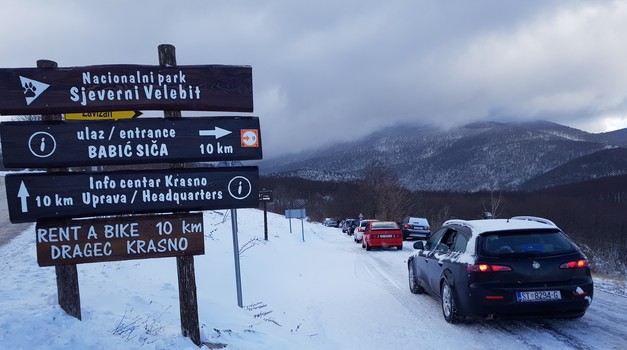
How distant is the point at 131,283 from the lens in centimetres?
675

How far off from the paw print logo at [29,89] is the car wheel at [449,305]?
19.5 feet

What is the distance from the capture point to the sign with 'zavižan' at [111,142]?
461 centimetres

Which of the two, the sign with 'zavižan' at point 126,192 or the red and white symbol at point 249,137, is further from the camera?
the red and white symbol at point 249,137

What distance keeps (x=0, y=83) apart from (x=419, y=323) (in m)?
6.27

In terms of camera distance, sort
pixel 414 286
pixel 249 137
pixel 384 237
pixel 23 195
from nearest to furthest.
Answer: pixel 23 195 < pixel 249 137 < pixel 414 286 < pixel 384 237

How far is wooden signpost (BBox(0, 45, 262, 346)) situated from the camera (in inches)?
181

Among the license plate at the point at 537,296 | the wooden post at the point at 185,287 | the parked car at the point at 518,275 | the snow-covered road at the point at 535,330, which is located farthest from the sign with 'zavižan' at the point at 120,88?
the license plate at the point at 537,296

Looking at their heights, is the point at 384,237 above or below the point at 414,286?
below

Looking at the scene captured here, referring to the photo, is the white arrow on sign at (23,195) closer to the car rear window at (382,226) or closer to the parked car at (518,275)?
the parked car at (518,275)

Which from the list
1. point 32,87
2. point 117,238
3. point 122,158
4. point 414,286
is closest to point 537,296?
point 414,286

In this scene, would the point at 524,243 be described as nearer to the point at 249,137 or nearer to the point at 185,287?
the point at 249,137

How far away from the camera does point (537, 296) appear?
5914mm

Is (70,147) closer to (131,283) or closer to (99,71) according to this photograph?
(99,71)

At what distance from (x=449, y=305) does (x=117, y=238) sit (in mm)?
4784
